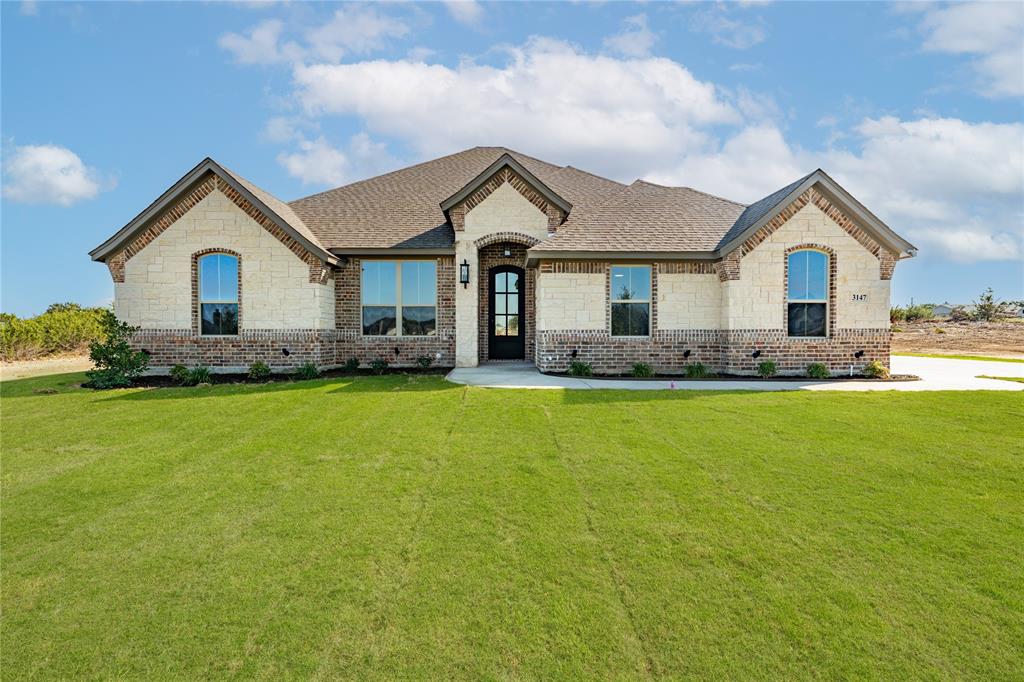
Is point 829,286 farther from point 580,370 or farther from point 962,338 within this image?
point 962,338

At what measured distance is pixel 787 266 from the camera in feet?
42.6

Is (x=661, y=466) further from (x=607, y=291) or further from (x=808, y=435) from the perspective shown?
(x=607, y=291)

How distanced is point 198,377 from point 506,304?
27.2ft

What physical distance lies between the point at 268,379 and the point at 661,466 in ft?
34.1

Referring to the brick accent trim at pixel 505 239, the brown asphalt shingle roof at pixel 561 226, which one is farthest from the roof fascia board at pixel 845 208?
the brick accent trim at pixel 505 239

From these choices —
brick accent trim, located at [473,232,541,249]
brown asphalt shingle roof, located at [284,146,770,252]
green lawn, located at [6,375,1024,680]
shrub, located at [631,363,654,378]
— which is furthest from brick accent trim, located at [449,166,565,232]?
green lawn, located at [6,375,1024,680]

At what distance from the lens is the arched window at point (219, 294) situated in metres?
13.5

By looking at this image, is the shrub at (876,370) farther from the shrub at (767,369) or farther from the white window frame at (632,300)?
the white window frame at (632,300)

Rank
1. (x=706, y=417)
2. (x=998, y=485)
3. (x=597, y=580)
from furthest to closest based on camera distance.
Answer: (x=706, y=417) → (x=998, y=485) → (x=597, y=580)

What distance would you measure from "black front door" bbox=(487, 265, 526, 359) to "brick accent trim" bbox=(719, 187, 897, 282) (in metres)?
5.91

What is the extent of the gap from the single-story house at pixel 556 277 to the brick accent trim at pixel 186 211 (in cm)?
3

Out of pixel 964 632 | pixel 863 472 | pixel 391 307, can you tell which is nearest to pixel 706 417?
pixel 863 472

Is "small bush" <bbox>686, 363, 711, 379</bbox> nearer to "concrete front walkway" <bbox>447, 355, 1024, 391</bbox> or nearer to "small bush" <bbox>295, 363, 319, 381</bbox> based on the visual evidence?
"concrete front walkway" <bbox>447, 355, 1024, 391</bbox>

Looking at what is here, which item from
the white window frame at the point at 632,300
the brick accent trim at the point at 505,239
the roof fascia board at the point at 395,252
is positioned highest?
the brick accent trim at the point at 505,239
